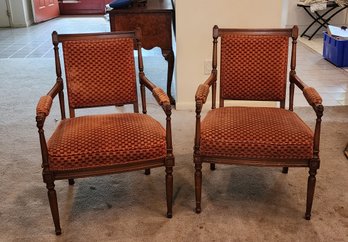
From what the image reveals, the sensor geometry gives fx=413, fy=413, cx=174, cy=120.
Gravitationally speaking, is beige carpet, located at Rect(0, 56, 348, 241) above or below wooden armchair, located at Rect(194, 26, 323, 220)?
below

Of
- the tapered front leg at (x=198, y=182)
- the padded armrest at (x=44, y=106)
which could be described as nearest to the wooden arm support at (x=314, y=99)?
the tapered front leg at (x=198, y=182)

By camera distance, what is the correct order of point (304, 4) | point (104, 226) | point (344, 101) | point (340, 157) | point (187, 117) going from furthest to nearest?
point (304, 4), point (344, 101), point (187, 117), point (340, 157), point (104, 226)

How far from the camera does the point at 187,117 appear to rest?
328 centimetres

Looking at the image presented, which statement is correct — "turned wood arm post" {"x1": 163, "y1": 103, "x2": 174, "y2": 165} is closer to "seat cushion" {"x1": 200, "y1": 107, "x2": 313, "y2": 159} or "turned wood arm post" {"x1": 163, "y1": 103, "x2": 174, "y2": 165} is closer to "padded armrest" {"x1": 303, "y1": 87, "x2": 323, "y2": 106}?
"seat cushion" {"x1": 200, "y1": 107, "x2": 313, "y2": 159}

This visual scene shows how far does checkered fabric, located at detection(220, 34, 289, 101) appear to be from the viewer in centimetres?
226

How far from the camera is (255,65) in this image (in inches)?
89.9

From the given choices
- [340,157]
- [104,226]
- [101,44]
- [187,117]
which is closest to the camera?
[104,226]

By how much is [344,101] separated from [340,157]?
1173mm

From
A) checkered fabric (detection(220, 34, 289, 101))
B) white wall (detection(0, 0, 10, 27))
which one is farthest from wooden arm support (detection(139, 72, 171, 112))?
white wall (detection(0, 0, 10, 27))

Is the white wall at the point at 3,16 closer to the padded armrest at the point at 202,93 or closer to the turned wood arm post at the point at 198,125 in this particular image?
the padded armrest at the point at 202,93

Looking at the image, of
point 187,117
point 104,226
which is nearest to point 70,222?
point 104,226

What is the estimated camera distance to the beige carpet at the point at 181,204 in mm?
1922

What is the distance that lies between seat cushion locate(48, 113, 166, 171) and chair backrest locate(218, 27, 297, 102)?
1.95 feet

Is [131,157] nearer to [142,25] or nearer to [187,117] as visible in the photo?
[187,117]
